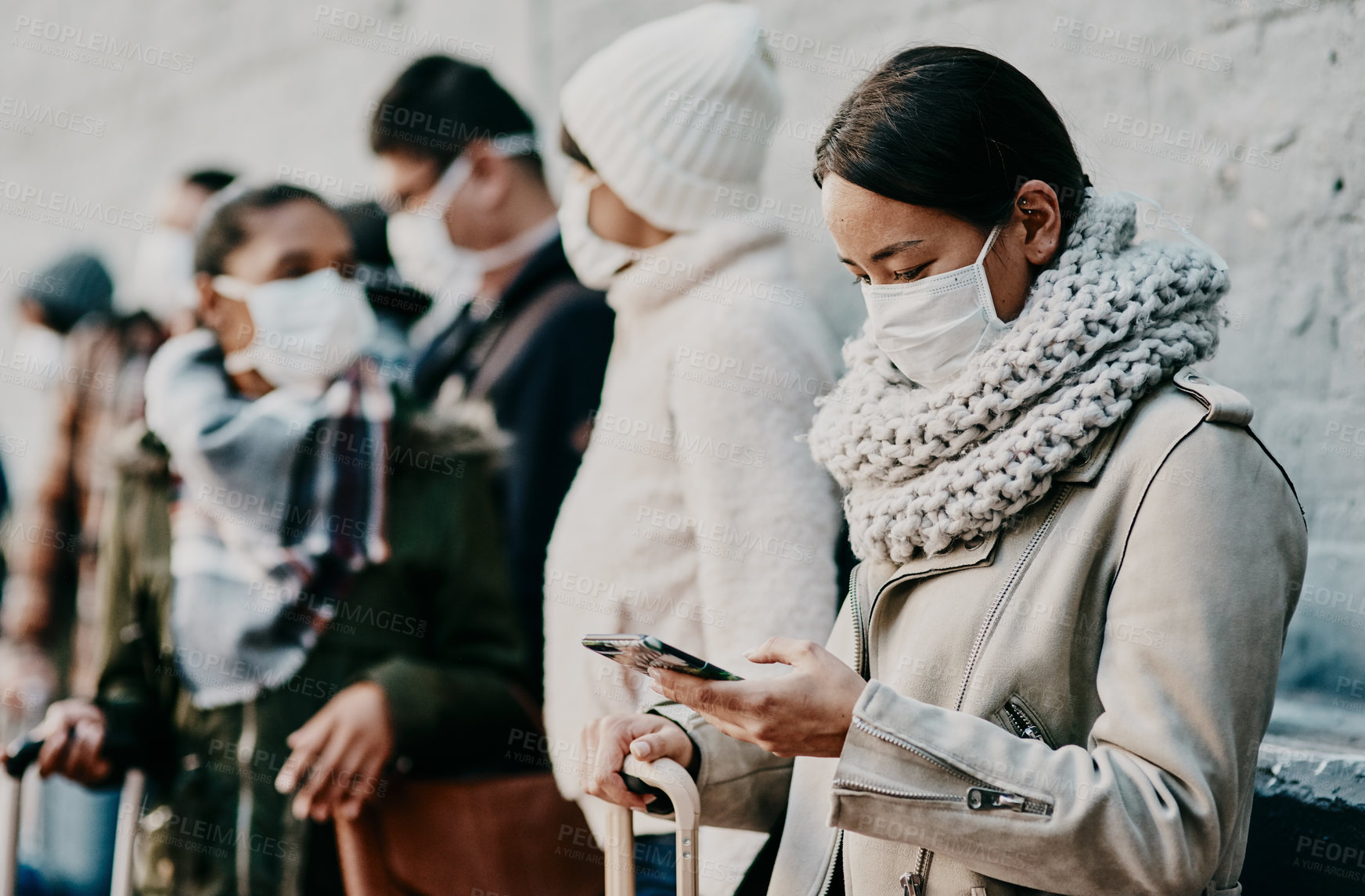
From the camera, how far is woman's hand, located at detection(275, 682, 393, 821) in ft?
10.0

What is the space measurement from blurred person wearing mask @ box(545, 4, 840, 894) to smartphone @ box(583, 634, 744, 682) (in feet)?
2.80

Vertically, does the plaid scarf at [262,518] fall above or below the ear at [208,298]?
below

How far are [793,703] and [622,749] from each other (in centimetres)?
42

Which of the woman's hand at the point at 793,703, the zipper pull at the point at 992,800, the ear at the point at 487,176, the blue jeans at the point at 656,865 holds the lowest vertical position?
the blue jeans at the point at 656,865

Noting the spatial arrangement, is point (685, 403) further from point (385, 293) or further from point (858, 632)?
point (385, 293)

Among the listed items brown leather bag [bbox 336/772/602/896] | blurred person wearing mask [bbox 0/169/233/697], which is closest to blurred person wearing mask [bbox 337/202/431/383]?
blurred person wearing mask [bbox 0/169/233/697]

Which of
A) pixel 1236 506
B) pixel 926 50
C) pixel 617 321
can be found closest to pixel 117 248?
pixel 617 321

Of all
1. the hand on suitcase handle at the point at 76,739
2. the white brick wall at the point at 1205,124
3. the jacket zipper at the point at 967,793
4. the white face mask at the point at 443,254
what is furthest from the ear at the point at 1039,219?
the hand on suitcase handle at the point at 76,739

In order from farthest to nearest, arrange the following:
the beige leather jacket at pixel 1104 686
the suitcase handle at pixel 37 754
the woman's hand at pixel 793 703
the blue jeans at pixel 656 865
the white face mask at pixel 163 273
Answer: the white face mask at pixel 163 273, the suitcase handle at pixel 37 754, the blue jeans at pixel 656 865, the woman's hand at pixel 793 703, the beige leather jacket at pixel 1104 686

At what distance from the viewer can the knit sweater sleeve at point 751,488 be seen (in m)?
2.40

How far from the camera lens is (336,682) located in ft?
10.7

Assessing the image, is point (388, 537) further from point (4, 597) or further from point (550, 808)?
point (4, 597)

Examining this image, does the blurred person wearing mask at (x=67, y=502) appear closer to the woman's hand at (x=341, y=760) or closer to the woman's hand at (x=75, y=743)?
the woman's hand at (x=75, y=743)

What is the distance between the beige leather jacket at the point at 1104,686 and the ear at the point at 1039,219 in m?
0.25
